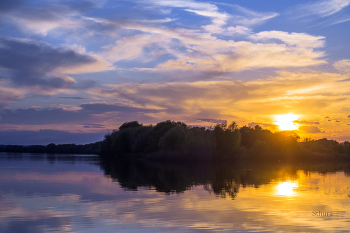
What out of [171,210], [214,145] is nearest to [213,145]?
[214,145]

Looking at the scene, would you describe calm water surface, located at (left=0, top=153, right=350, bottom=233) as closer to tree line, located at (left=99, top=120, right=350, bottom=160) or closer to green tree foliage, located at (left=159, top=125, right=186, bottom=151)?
tree line, located at (left=99, top=120, right=350, bottom=160)

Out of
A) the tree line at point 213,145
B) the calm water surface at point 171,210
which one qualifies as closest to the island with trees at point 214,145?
the tree line at point 213,145

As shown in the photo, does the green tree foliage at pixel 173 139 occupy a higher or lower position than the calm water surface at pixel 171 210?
higher

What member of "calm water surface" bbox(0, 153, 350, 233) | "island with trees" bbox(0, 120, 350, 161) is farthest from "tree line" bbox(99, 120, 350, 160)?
"calm water surface" bbox(0, 153, 350, 233)

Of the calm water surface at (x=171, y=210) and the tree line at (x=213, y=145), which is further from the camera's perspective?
the tree line at (x=213, y=145)

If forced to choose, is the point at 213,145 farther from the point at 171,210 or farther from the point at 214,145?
the point at 171,210

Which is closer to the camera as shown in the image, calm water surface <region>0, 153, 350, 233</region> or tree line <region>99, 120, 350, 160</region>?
calm water surface <region>0, 153, 350, 233</region>

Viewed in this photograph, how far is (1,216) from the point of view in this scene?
1241cm

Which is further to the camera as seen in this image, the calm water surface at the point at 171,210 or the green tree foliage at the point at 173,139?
the green tree foliage at the point at 173,139

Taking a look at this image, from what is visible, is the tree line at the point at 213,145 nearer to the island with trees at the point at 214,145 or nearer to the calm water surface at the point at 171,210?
the island with trees at the point at 214,145

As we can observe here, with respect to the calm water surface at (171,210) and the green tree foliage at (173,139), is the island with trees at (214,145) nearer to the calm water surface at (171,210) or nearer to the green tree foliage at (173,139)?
the green tree foliage at (173,139)

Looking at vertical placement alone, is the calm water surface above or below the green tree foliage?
below

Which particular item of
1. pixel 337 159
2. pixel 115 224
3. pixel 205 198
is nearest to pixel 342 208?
pixel 205 198

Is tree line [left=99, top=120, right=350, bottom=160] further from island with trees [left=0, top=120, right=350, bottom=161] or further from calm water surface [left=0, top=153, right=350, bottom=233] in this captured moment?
calm water surface [left=0, top=153, right=350, bottom=233]
